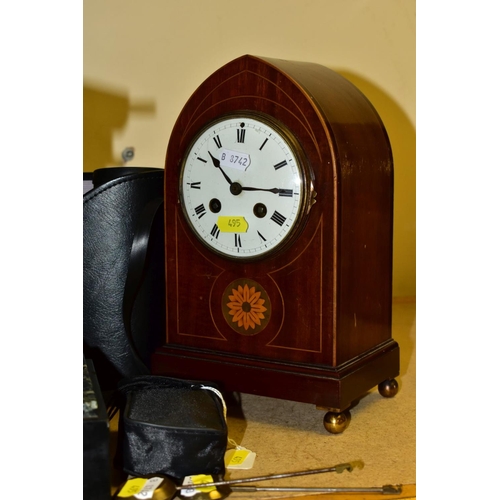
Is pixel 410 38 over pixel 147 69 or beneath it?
over

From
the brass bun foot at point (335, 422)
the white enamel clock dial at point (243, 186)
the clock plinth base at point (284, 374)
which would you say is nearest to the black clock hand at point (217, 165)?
the white enamel clock dial at point (243, 186)

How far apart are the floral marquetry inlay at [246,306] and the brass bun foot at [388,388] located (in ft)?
1.16

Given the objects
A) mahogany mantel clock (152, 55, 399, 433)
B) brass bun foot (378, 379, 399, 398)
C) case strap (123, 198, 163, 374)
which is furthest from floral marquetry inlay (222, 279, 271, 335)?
brass bun foot (378, 379, 399, 398)

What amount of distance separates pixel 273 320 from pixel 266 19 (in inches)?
Answer: 56.9

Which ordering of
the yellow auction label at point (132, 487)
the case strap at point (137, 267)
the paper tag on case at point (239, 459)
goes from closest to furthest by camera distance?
the yellow auction label at point (132, 487) < the paper tag on case at point (239, 459) < the case strap at point (137, 267)

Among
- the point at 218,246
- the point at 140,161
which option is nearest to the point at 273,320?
the point at 218,246

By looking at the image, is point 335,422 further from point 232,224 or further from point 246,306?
point 232,224

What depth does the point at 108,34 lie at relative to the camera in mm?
2373

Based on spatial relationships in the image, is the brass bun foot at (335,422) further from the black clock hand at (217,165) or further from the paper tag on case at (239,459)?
the black clock hand at (217,165)

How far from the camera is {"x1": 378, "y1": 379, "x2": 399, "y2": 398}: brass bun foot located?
5.23 feet

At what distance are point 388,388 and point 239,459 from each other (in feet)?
1.58

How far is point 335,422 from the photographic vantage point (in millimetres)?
1363

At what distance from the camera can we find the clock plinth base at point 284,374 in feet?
4.43
